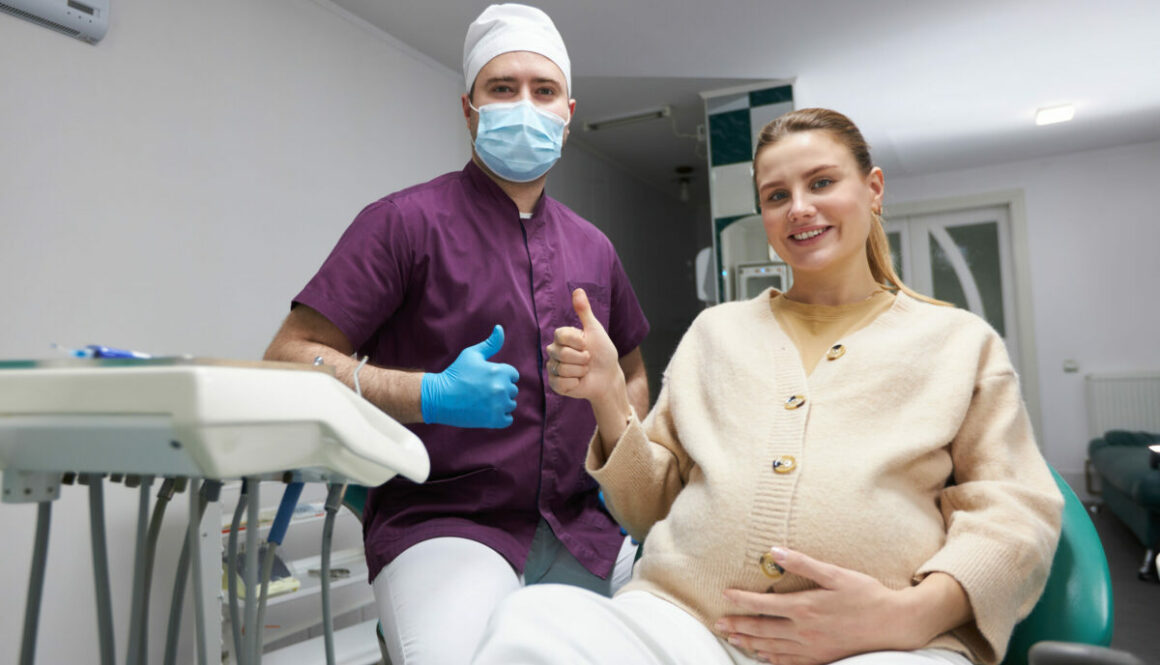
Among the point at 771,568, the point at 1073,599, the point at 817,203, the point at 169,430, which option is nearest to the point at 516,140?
the point at 817,203

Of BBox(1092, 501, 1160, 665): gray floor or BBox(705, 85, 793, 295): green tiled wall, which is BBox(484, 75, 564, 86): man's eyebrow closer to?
BBox(1092, 501, 1160, 665): gray floor

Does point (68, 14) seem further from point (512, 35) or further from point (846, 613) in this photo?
point (846, 613)

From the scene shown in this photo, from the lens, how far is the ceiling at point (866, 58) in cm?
323

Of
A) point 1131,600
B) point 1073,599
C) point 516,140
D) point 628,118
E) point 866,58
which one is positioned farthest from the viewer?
point 628,118

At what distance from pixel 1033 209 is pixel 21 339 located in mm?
6793

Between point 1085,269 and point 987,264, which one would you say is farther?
point 987,264

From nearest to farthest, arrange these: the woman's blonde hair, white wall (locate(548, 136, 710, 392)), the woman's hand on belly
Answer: the woman's hand on belly → the woman's blonde hair → white wall (locate(548, 136, 710, 392))

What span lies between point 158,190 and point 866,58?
341cm

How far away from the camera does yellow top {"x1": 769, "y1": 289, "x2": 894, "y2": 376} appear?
3.79ft

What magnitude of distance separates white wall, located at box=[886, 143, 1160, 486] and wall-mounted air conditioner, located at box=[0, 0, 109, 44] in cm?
640

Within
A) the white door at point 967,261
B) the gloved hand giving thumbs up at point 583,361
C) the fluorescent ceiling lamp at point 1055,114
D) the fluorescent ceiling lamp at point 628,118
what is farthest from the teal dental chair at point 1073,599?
the white door at point 967,261

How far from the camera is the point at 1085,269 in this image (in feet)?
19.0

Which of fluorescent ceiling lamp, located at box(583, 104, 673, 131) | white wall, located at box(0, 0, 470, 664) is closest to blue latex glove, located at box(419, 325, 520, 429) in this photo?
white wall, located at box(0, 0, 470, 664)

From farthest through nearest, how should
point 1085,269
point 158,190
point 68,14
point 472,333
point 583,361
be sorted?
point 1085,269 < point 158,190 < point 68,14 < point 472,333 < point 583,361
